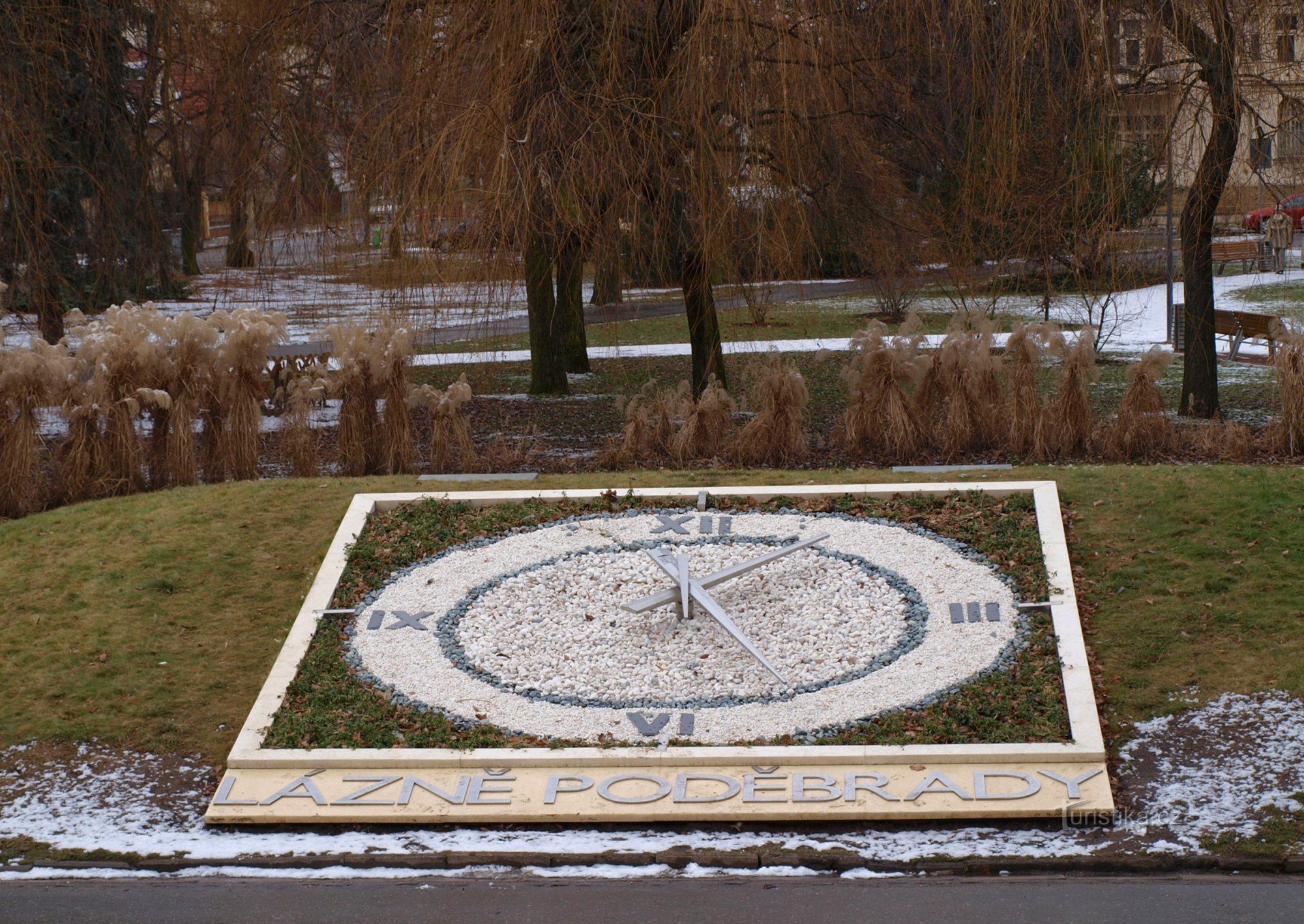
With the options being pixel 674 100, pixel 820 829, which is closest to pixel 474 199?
pixel 674 100

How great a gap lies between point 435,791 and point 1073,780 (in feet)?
7.42

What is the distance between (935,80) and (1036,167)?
3.02ft

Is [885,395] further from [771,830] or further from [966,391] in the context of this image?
[771,830]

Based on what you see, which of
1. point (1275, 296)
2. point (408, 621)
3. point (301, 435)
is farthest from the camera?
point (1275, 296)

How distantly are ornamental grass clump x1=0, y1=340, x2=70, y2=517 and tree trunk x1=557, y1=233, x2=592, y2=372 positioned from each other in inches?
132

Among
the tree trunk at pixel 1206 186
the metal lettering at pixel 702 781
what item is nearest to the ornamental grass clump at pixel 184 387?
the metal lettering at pixel 702 781

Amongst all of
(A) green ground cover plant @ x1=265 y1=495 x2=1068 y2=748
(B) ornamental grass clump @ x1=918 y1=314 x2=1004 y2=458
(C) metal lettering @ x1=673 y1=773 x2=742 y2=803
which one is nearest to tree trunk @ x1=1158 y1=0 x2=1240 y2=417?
(B) ornamental grass clump @ x1=918 y1=314 x2=1004 y2=458

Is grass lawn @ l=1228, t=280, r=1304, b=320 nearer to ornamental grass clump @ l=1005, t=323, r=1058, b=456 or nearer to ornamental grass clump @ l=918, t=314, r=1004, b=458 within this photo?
ornamental grass clump @ l=1005, t=323, r=1058, b=456

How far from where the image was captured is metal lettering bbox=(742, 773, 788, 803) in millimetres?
4602

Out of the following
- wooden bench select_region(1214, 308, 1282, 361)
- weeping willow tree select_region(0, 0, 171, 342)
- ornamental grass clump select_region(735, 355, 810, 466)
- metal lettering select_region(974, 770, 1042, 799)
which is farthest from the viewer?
wooden bench select_region(1214, 308, 1282, 361)

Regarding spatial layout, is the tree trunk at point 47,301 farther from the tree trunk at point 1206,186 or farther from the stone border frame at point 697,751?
the tree trunk at point 1206,186

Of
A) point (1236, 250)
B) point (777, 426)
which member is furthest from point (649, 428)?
point (1236, 250)

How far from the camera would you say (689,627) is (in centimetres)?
593

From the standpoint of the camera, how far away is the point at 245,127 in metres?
9.88
